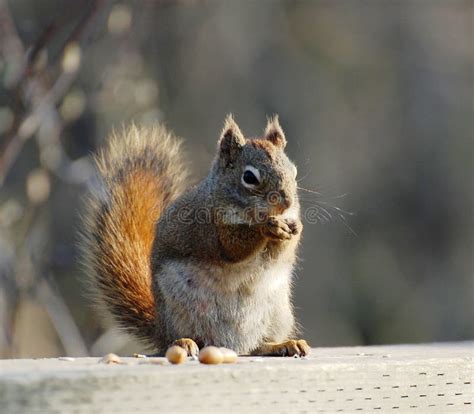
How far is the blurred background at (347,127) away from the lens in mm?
4812

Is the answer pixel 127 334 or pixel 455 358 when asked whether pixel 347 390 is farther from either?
pixel 127 334

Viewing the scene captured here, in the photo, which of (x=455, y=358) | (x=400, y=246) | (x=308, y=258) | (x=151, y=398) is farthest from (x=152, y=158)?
(x=400, y=246)

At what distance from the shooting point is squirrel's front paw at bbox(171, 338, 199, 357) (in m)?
1.80

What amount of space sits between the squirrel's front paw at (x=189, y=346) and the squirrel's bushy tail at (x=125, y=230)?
357 mm

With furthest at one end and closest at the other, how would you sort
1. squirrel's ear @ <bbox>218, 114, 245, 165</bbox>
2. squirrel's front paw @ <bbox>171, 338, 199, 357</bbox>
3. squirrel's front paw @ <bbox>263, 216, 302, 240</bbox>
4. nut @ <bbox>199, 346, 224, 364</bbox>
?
squirrel's ear @ <bbox>218, 114, 245, 165</bbox> < squirrel's front paw @ <bbox>263, 216, 302, 240</bbox> < squirrel's front paw @ <bbox>171, 338, 199, 357</bbox> < nut @ <bbox>199, 346, 224, 364</bbox>

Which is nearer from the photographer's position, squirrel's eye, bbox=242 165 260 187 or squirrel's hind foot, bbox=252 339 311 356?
squirrel's hind foot, bbox=252 339 311 356

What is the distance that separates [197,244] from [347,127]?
347 centimetres

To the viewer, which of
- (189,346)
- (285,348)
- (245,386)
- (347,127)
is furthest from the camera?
(347,127)

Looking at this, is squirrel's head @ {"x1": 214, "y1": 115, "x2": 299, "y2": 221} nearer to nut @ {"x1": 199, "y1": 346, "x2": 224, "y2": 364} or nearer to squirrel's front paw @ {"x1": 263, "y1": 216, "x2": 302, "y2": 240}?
squirrel's front paw @ {"x1": 263, "y1": 216, "x2": 302, "y2": 240}

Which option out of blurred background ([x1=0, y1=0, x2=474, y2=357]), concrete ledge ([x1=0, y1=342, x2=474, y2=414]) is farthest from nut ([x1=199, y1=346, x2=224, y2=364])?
blurred background ([x1=0, y1=0, x2=474, y2=357])

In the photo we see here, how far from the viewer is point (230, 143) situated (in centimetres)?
219

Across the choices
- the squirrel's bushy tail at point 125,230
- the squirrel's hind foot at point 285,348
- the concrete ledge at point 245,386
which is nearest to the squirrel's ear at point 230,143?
the squirrel's bushy tail at point 125,230

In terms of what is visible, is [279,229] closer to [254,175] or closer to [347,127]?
[254,175]

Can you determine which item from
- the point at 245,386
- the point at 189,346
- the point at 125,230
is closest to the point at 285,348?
the point at 189,346
